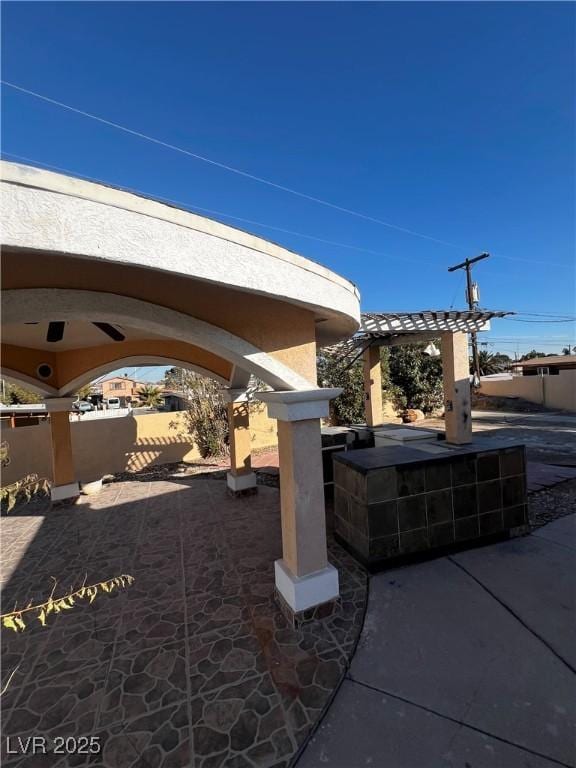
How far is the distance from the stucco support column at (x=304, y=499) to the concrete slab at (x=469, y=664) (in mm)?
678

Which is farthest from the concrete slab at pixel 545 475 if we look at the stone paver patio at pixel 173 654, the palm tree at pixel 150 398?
the palm tree at pixel 150 398

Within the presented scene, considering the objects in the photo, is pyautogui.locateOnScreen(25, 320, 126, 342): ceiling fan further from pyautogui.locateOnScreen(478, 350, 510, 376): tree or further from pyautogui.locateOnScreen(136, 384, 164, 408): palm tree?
pyautogui.locateOnScreen(478, 350, 510, 376): tree

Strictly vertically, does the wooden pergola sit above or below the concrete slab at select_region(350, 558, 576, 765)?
above

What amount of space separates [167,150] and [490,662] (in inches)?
389

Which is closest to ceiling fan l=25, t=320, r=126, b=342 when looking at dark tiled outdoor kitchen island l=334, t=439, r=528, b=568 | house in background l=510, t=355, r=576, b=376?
dark tiled outdoor kitchen island l=334, t=439, r=528, b=568

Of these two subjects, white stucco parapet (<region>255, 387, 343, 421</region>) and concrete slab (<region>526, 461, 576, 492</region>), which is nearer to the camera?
white stucco parapet (<region>255, 387, 343, 421</region>)

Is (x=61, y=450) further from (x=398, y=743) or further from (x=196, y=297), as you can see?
(x=398, y=743)

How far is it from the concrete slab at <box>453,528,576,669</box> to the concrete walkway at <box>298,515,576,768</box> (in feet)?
0.05

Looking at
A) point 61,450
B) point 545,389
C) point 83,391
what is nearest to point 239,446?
point 61,450

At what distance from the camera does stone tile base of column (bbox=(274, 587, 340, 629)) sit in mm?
3660

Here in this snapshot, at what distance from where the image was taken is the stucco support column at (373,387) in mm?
10594

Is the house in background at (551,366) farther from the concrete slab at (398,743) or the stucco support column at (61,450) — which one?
the stucco support column at (61,450)

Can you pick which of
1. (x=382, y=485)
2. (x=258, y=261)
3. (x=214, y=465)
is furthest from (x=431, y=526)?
(x=214, y=465)

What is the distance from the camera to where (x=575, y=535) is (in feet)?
17.3
